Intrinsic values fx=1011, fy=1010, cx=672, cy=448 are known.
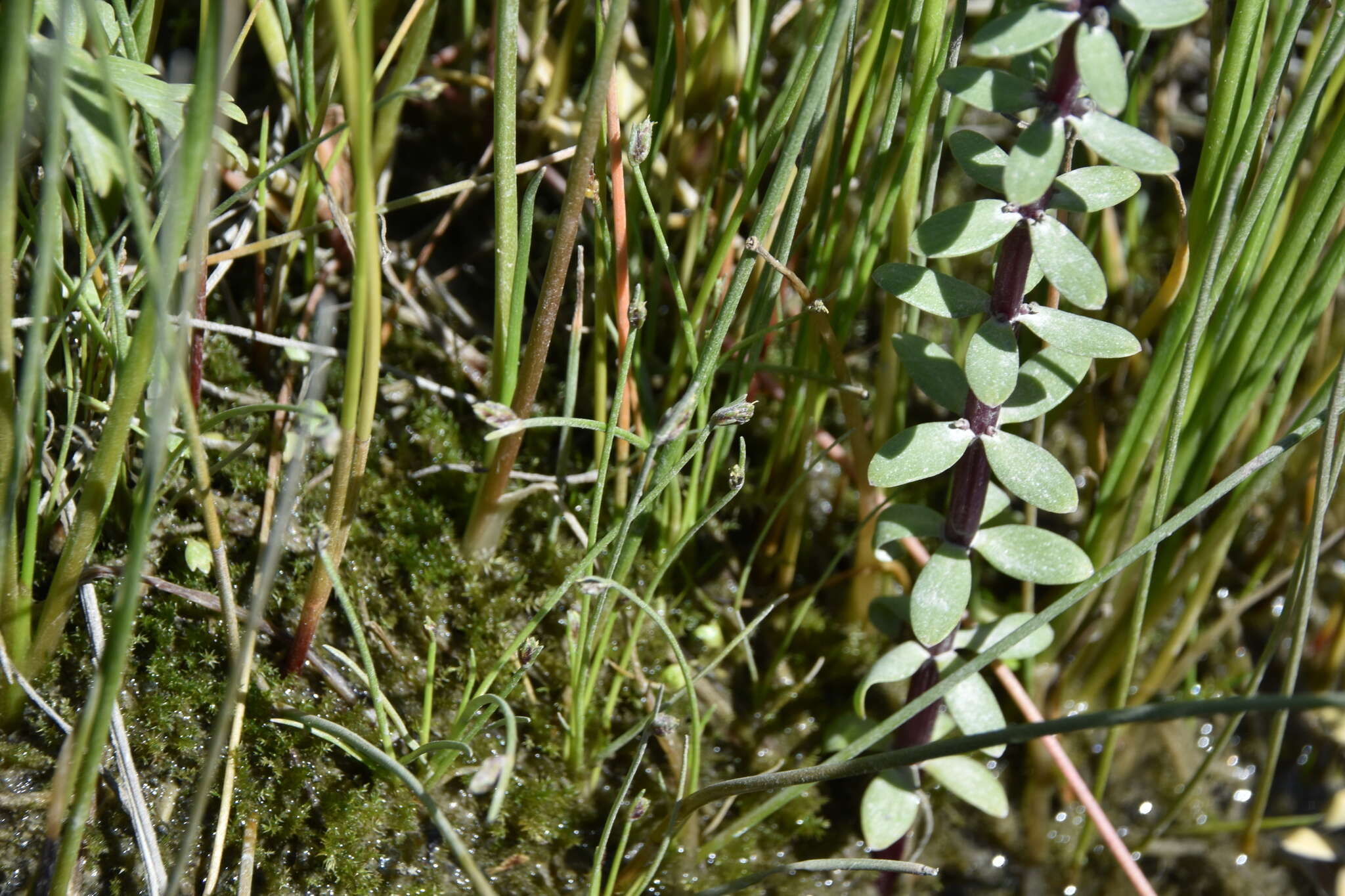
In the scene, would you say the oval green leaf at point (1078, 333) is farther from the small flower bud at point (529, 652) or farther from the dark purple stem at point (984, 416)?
the small flower bud at point (529, 652)

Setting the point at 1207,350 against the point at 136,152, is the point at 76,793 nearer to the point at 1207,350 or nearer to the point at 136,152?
the point at 136,152

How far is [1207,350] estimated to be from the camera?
1134 mm

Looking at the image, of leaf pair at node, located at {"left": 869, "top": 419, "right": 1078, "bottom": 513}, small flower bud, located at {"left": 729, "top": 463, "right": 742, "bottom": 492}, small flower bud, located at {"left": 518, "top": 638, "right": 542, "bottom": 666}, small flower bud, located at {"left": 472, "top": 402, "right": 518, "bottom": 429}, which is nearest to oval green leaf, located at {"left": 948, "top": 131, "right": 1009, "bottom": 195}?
leaf pair at node, located at {"left": 869, "top": 419, "right": 1078, "bottom": 513}

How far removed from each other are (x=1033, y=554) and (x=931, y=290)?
0.31 metres

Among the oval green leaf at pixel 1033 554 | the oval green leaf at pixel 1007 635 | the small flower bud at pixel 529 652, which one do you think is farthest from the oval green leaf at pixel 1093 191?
the small flower bud at pixel 529 652

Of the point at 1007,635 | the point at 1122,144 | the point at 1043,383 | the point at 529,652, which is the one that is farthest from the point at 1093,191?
the point at 529,652

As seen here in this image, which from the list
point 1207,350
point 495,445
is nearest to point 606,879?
point 495,445

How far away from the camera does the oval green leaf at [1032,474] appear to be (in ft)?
3.03

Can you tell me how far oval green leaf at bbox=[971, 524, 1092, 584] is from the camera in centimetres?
100

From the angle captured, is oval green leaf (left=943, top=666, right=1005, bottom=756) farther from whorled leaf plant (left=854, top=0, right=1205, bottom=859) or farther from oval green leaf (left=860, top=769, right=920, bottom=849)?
oval green leaf (left=860, top=769, right=920, bottom=849)

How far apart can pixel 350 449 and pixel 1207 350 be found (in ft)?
3.03

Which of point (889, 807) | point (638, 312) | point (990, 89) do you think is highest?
point (990, 89)

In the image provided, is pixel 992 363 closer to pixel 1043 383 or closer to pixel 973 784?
pixel 1043 383

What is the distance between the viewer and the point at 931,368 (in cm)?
100
